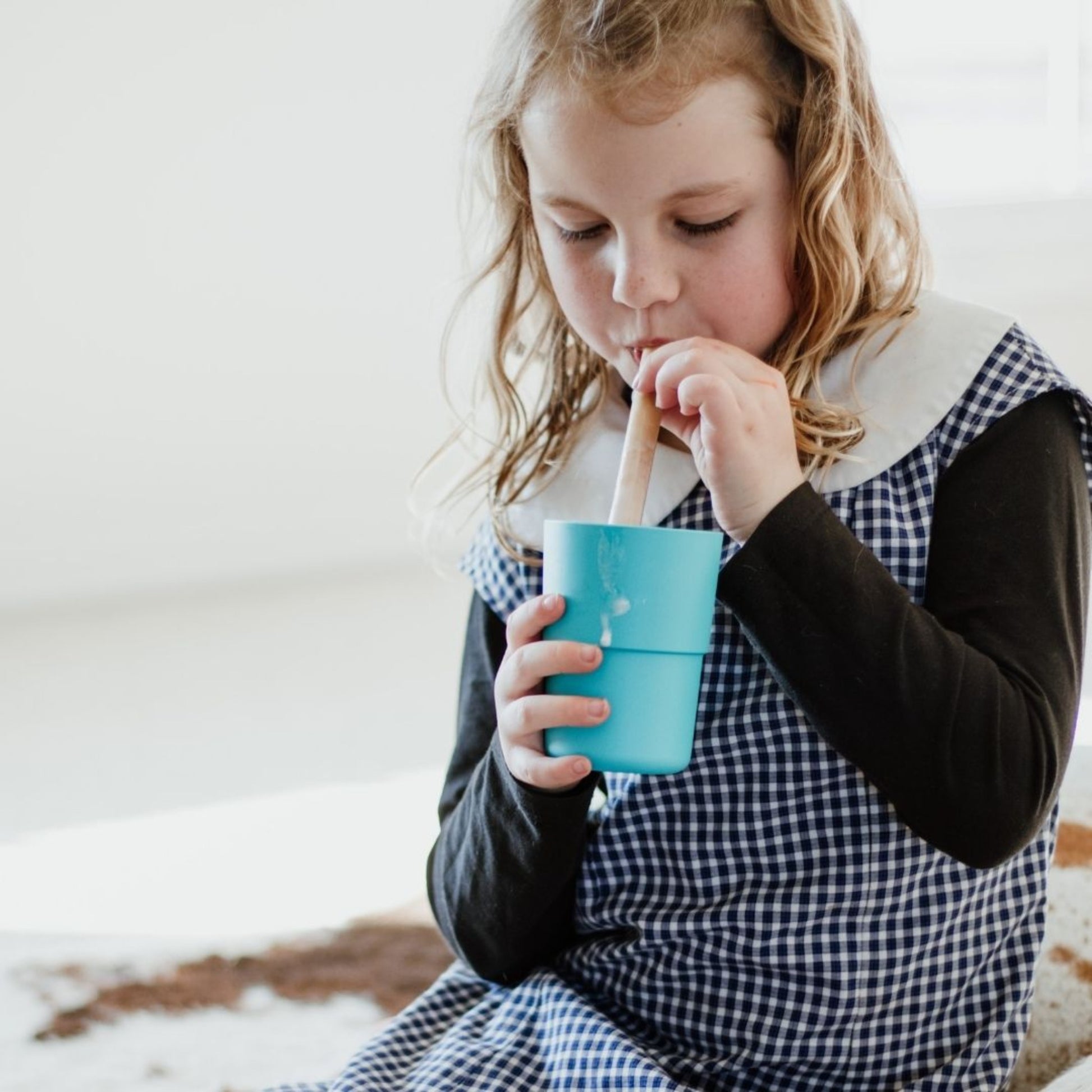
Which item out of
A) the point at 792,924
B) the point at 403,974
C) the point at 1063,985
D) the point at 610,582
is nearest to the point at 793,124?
the point at 610,582

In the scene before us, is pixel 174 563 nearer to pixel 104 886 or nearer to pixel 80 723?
pixel 80 723

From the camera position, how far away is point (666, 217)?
806 millimetres

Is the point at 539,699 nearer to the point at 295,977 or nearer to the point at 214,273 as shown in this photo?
the point at 295,977

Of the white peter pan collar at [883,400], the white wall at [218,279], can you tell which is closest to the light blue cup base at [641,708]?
the white peter pan collar at [883,400]

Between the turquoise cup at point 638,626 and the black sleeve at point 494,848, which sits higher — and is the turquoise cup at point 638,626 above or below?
above

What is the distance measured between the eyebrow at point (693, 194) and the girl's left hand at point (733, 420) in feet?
0.26

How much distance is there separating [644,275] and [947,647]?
0.25m

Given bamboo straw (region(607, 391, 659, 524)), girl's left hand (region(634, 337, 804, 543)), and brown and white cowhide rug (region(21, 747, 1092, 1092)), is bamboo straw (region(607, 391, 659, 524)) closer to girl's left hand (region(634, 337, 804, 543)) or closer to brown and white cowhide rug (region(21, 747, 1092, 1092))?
girl's left hand (region(634, 337, 804, 543))

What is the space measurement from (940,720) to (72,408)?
81.6 inches

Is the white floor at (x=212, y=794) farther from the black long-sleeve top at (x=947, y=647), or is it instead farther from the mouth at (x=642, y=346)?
the mouth at (x=642, y=346)

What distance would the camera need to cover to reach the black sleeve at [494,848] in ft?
2.78

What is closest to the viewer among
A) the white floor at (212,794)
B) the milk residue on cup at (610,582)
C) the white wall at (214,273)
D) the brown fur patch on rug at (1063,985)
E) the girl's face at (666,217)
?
the milk residue on cup at (610,582)

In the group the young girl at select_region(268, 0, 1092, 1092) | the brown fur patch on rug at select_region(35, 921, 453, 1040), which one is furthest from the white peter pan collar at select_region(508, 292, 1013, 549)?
the brown fur patch on rug at select_region(35, 921, 453, 1040)

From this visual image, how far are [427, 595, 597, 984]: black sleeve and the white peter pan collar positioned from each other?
114 mm
